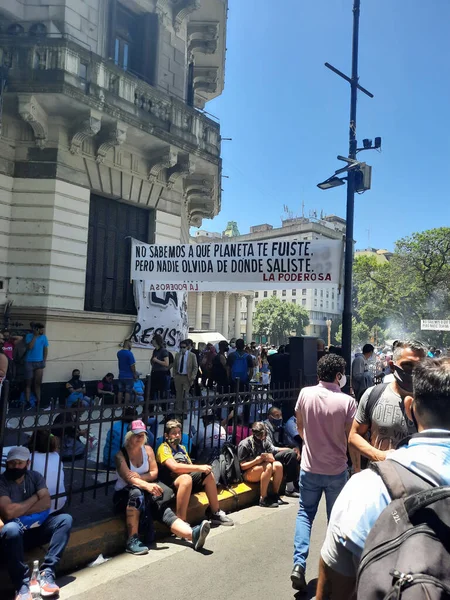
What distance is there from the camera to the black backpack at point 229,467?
5.82 meters

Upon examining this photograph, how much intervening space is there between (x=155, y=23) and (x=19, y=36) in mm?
4392

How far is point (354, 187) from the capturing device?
8930 millimetres

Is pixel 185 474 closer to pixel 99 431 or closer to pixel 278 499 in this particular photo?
pixel 99 431

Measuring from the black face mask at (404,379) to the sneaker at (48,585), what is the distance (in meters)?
3.00

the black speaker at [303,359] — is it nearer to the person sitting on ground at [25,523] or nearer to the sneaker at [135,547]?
the sneaker at [135,547]

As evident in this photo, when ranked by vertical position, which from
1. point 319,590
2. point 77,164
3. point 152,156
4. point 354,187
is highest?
point 152,156

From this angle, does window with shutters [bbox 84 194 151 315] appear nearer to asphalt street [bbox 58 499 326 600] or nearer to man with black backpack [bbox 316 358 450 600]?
asphalt street [bbox 58 499 326 600]

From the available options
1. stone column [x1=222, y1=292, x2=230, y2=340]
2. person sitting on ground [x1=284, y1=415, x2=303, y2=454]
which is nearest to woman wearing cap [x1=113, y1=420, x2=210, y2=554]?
person sitting on ground [x1=284, y1=415, x2=303, y2=454]

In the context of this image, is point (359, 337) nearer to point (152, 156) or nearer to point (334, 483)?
point (152, 156)

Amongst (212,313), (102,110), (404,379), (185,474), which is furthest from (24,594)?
(212,313)

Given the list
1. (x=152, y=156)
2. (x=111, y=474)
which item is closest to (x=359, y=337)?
(x=152, y=156)

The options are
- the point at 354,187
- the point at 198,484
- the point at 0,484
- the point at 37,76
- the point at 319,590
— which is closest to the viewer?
the point at 319,590

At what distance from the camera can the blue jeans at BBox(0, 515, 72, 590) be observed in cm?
344

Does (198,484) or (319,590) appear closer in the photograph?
(319,590)
